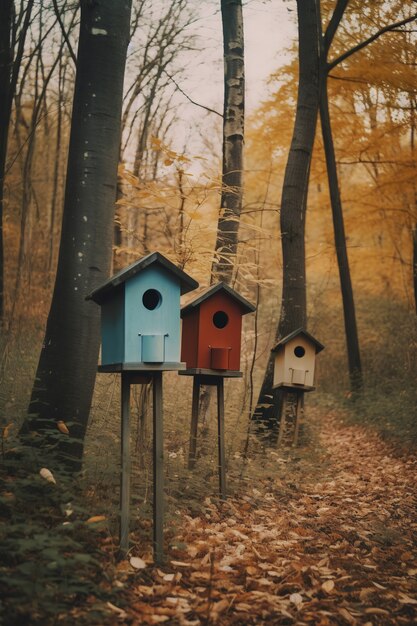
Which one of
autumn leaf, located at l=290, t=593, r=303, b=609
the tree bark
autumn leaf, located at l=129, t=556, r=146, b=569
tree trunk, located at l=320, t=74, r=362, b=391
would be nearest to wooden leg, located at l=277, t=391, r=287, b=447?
autumn leaf, located at l=290, t=593, r=303, b=609

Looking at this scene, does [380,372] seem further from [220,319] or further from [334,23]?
[220,319]

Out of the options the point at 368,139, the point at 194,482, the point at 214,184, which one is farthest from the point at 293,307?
Answer: the point at 368,139

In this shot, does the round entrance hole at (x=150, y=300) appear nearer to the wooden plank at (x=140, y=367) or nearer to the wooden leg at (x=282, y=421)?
the wooden plank at (x=140, y=367)

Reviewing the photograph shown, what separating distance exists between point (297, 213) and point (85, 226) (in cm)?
485

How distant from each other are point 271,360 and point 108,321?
15.1ft

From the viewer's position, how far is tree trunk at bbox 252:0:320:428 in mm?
7996

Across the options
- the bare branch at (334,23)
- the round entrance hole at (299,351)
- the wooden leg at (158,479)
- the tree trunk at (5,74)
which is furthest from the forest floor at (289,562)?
the bare branch at (334,23)

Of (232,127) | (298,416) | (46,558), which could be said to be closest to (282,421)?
(298,416)

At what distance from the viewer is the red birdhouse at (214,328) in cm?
469

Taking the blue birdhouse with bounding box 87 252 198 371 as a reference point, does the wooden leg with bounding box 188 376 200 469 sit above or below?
below

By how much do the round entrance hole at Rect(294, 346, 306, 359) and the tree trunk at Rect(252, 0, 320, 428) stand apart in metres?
0.37

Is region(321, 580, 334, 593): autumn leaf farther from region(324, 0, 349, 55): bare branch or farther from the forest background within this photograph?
region(324, 0, 349, 55): bare branch

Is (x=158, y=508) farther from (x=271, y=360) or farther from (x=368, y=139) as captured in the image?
(x=368, y=139)

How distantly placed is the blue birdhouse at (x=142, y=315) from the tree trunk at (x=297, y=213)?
4392 millimetres
